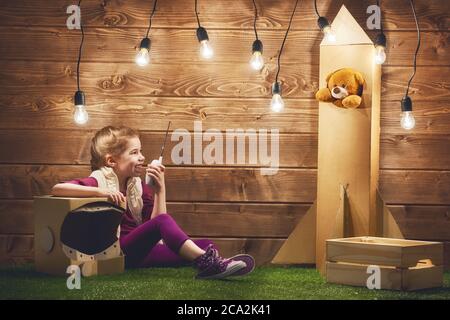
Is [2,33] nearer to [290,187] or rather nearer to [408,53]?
[290,187]

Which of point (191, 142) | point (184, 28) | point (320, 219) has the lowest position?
point (320, 219)

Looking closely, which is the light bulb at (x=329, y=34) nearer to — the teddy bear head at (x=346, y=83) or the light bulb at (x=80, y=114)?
the teddy bear head at (x=346, y=83)

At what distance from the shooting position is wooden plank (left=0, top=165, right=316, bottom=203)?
396cm

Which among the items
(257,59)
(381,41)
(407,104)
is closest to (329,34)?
(381,41)

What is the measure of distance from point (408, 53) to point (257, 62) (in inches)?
29.7

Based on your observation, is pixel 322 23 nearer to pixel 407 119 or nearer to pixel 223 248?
pixel 407 119

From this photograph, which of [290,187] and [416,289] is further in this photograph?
[290,187]

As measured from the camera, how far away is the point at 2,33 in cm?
397

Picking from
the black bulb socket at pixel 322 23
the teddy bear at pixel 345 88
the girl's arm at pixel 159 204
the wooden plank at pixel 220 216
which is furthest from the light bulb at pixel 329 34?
the girl's arm at pixel 159 204

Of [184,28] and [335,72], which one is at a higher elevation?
[184,28]

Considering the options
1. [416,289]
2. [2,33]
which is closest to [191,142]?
[2,33]

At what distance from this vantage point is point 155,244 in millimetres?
3699

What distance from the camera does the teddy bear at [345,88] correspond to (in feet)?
11.8

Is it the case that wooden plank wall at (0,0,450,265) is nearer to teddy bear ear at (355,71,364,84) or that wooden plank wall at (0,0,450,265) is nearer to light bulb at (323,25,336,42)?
light bulb at (323,25,336,42)
